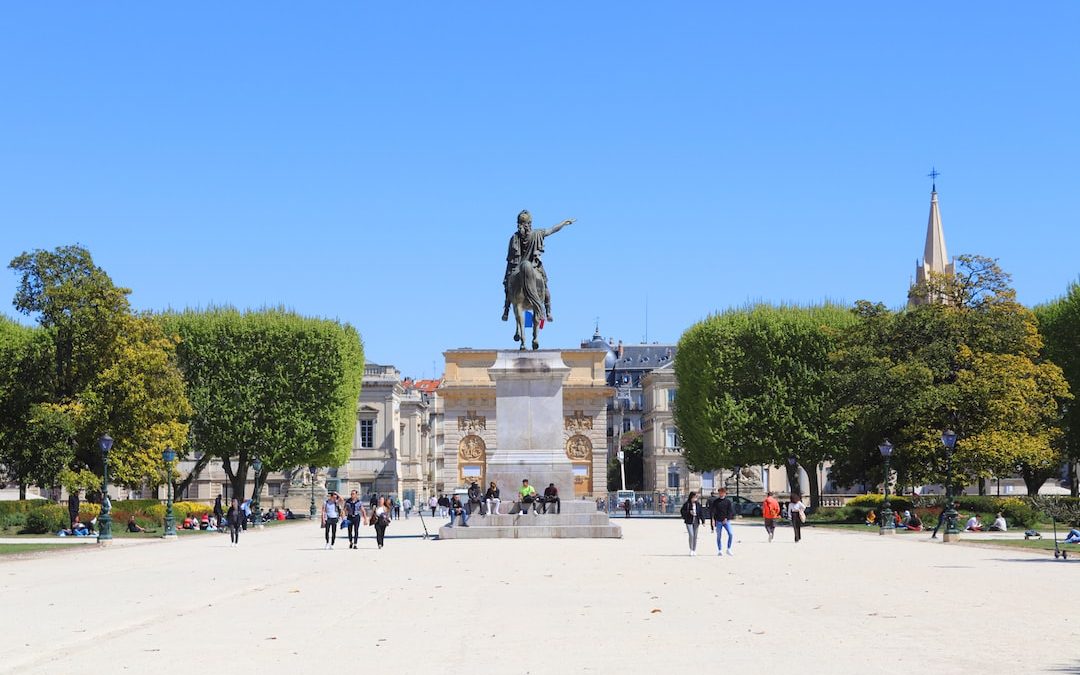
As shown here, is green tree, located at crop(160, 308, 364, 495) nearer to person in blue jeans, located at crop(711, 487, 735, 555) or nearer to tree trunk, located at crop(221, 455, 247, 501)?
tree trunk, located at crop(221, 455, 247, 501)

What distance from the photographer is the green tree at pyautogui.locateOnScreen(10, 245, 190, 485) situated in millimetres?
58906

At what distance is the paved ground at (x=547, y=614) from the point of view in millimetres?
13547

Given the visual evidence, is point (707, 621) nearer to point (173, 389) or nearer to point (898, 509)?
point (898, 509)

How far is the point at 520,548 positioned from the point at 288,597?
14161 mm

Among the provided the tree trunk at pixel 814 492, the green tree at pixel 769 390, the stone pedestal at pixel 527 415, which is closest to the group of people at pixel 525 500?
the stone pedestal at pixel 527 415

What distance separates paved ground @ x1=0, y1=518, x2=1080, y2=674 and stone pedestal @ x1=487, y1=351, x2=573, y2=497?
787 cm

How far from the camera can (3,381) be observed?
2482 inches

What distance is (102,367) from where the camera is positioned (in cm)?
6034

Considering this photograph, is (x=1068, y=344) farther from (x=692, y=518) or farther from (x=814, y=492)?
(x=692, y=518)

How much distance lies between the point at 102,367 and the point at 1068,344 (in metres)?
44.6

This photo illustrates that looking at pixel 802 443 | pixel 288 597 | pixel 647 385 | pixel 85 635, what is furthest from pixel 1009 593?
pixel 647 385

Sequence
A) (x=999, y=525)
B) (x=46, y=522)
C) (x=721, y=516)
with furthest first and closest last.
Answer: (x=46, y=522)
(x=999, y=525)
(x=721, y=516)

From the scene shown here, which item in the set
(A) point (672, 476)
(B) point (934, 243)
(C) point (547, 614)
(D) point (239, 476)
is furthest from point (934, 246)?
(C) point (547, 614)

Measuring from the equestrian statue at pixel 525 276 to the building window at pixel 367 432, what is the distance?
7955 centimetres
